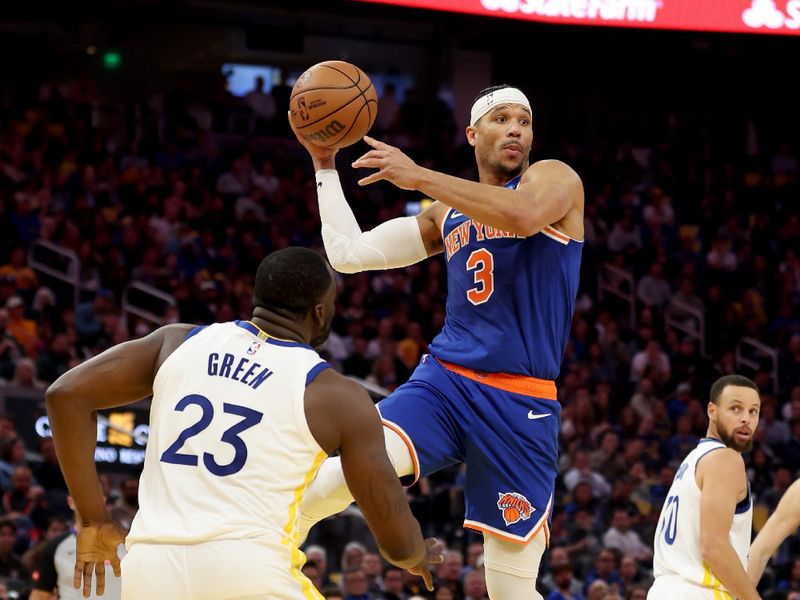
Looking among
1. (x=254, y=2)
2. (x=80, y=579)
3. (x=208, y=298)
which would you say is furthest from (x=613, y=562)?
(x=254, y=2)

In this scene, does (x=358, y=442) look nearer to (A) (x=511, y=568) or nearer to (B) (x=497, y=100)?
(A) (x=511, y=568)

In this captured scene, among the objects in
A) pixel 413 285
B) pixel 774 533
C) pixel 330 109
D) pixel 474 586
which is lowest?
pixel 474 586

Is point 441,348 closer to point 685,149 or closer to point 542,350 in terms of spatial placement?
point 542,350

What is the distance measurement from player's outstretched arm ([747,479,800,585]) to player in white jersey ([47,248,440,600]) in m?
3.00

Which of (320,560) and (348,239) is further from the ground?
(348,239)

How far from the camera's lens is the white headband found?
545 centimetres

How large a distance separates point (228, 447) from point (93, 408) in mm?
465

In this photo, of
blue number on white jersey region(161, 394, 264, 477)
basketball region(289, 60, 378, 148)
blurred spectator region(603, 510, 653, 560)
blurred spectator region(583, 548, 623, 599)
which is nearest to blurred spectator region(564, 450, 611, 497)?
blurred spectator region(603, 510, 653, 560)

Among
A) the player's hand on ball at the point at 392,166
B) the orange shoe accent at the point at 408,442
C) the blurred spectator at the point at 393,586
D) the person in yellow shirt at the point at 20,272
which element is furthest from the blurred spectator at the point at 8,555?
the player's hand on ball at the point at 392,166

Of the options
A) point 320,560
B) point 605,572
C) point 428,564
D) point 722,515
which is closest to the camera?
point 428,564

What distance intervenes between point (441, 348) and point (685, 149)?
1660 centimetres

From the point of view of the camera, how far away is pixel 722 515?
5.70 meters

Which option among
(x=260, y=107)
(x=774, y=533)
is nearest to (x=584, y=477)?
(x=774, y=533)

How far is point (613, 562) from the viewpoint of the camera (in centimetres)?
1149
